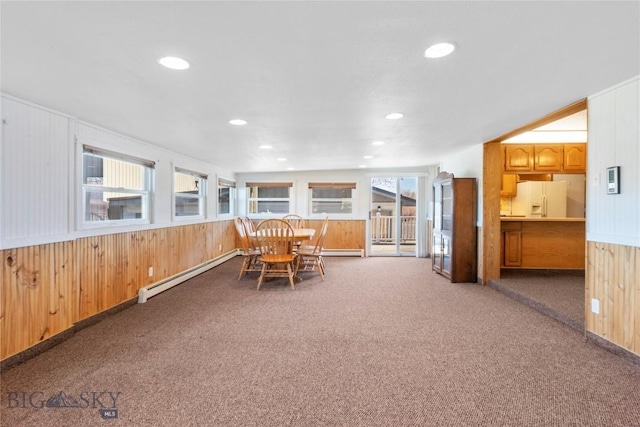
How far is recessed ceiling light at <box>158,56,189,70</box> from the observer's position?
1.77 m

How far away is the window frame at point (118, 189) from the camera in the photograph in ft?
10.1

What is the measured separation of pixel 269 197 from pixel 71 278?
523 cm

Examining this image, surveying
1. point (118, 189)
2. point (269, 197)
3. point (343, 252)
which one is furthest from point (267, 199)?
point (118, 189)

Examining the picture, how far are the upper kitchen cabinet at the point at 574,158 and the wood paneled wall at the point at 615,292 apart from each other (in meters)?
2.52

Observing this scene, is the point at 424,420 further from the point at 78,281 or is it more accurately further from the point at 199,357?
the point at 78,281

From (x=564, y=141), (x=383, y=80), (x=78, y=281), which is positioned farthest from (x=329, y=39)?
(x=564, y=141)

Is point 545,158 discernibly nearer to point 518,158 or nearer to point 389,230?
point 518,158

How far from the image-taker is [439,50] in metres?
1.71

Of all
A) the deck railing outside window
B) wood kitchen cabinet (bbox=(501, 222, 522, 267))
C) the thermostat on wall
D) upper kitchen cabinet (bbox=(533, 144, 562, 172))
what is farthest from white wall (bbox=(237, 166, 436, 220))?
the thermostat on wall

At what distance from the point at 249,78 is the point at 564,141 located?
483cm

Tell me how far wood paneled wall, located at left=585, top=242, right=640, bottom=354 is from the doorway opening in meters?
4.84

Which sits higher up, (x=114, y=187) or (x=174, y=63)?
(x=174, y=63)

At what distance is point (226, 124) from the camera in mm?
3219

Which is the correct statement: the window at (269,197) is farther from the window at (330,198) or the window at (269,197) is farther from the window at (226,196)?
the window at (330,198)
